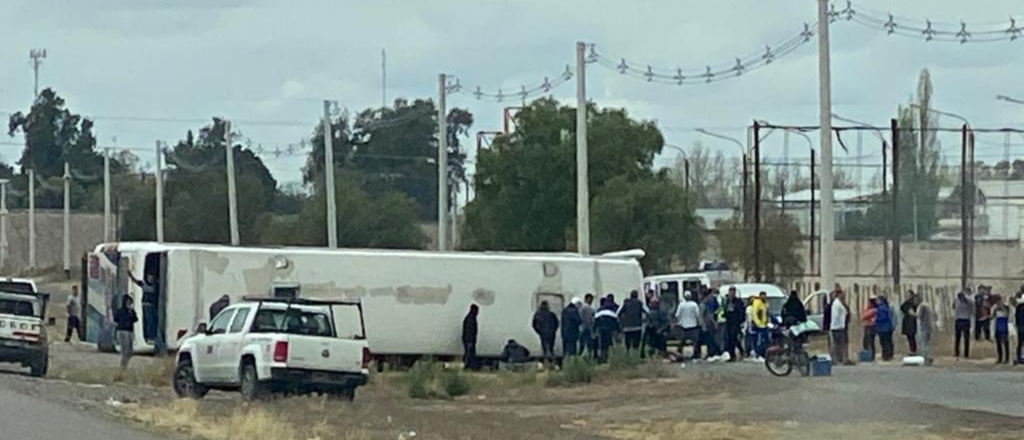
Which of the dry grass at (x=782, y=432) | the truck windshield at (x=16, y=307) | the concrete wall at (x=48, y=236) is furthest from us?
the concrete wall at (x=48, y=236)

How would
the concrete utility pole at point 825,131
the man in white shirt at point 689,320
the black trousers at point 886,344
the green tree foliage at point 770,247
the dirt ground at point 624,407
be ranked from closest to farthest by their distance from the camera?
the dirt ground at point 624,407 < the man in white shirt at point 689,320 < the black trousers at point 886,344 < the concrete utility pole at point 825,131 < the green tree foliage at point 770,247

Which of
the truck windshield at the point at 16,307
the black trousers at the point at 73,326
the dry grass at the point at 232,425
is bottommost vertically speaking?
the black trousers at the point at 73,326

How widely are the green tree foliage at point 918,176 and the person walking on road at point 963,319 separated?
52300mm

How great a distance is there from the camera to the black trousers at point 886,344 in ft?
133

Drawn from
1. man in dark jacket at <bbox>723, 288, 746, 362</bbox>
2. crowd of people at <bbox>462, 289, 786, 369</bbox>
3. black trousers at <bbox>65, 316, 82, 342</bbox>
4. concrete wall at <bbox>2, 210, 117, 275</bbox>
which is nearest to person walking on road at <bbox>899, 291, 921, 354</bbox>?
crowd of people at <bbox>462, 289, 786, 369</bbox>

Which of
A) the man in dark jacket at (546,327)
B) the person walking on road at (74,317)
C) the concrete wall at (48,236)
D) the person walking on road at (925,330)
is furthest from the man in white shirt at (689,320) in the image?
the concrete wall at (48,236)

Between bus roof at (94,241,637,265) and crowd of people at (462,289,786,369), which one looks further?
bus roof at (94,241,637,265)

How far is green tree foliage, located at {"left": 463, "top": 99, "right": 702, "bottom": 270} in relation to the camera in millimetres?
72000

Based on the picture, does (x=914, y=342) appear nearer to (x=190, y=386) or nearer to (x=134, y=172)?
(x=190, y=386)

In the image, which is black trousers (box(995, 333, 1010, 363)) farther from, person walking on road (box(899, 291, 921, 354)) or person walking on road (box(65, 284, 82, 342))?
person walking on road (box(65, 284, 82, 342))

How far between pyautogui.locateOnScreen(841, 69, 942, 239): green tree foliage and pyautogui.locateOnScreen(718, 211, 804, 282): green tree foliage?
17.3 m

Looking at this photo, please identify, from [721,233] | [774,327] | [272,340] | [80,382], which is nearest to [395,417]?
[272,340]

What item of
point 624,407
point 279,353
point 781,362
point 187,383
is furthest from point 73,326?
point 624,407

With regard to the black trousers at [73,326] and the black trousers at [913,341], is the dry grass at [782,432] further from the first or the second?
the black trousers at [73,326]
